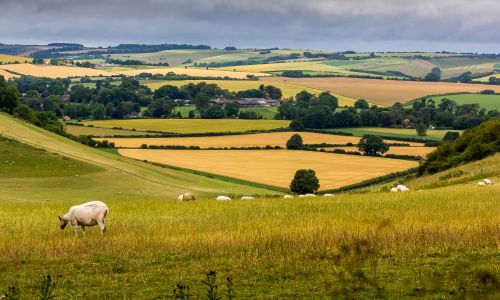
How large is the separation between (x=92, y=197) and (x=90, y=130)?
9873 cm

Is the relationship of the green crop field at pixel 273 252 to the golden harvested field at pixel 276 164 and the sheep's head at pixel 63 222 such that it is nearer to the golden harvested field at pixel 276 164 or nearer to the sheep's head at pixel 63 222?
the sheep's head at pixel 63 222

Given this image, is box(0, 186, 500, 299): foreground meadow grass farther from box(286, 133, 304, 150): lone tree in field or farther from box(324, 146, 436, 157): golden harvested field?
box(286, 133, 304, 150): lone tree in field

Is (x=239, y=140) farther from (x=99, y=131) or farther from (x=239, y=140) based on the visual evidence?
(x=99, y=131)

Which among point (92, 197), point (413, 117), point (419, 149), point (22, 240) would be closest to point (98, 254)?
point (22, 240)

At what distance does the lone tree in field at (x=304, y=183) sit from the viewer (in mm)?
89938

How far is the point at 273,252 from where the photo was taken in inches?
824

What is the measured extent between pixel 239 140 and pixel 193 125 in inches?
1074

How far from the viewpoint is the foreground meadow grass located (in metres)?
17.9

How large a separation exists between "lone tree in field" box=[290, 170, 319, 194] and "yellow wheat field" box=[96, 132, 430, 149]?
44455 mm

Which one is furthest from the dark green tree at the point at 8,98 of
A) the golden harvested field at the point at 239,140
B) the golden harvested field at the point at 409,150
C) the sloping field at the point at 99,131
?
the golden harvested field at the point at 409,150

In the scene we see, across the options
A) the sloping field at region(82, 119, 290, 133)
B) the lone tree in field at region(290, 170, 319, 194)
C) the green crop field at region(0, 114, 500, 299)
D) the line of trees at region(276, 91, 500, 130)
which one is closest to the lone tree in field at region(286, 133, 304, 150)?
the sloping field at region(82, 119, 290, 133)

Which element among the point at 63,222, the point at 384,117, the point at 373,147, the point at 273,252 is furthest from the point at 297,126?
the point at 273,252

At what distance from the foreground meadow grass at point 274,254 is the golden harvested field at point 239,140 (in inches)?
4204

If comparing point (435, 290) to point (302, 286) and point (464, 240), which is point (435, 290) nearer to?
point (302, 286)
